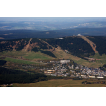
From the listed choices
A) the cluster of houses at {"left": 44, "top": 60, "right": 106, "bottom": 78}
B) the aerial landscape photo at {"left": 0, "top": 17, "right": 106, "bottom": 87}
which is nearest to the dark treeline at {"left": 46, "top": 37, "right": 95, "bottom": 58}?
the aerial landscape photo at {"left": 0, "top": 17, "right": 106, "bottom": 87}

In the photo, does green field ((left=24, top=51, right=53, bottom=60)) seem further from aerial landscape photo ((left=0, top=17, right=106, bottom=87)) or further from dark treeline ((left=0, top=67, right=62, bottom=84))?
dark treeline ((left=0, top=67, right=62, bottom=84))

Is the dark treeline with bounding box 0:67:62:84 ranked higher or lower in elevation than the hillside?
lower

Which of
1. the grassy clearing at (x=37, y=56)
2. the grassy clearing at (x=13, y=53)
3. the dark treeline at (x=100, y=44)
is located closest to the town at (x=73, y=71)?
the grassy clearing at (x=37, y=56)

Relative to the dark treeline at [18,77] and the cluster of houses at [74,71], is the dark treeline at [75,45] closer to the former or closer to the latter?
the cluster of houses at [74,71]

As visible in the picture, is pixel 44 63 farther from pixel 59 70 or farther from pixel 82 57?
pixel 82 57

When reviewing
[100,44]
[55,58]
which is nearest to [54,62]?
[55,58]

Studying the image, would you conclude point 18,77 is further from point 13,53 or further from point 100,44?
point 100,44

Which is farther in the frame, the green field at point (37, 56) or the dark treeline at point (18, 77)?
the green field at point (37, 56)

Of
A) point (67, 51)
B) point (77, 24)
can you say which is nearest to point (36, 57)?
point (67, 51)
